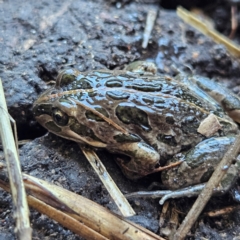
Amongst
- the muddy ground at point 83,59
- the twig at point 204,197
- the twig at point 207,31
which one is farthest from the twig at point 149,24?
the twig at point 204,197

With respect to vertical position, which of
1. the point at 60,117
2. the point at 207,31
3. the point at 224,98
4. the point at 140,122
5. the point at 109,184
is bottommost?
the point at 109,184

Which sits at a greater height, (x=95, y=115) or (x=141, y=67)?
(x=141, y=67)

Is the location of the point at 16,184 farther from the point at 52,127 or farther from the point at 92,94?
the point at 92,94

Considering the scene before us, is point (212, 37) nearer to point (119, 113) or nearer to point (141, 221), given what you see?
point (119, 113)

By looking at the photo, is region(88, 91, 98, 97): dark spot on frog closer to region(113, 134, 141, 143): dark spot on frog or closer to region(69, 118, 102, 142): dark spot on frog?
region(69, 118, 102, 142): dark spot on frog

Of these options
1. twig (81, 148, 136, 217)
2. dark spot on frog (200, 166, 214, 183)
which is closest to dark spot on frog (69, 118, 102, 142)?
twig (81, 148, 136, 217)

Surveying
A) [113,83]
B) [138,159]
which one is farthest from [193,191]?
[113,83]
